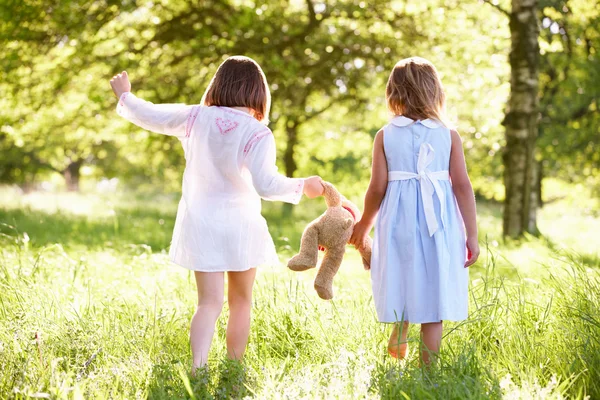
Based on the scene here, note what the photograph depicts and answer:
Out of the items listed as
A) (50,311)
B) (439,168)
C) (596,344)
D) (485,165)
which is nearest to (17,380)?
(50,311)

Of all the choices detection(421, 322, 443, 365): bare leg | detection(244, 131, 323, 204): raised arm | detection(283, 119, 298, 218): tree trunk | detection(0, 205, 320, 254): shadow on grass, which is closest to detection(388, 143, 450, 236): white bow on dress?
detection(421, 322, 443, 365): bare leg

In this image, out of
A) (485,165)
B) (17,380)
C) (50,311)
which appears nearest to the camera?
(17,380)

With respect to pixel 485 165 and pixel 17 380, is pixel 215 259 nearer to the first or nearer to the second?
pixel 17 380

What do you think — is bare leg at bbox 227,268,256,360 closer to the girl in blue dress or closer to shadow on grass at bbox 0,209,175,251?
the girl in blue dress

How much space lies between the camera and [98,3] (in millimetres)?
9461

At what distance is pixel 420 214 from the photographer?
343 centimetres

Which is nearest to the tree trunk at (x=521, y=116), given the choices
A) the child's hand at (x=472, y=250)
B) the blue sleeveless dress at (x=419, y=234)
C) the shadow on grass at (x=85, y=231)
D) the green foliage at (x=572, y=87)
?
the green foliage at (x=572, y=87)

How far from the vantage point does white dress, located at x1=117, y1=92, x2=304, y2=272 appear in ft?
11.2

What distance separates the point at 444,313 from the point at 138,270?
3.25 m

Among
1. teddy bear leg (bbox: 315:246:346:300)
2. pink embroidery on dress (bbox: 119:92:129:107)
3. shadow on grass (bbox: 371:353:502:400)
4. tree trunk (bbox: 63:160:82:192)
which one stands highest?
pink embroidery on dress (bbox: 119:92:129:107)

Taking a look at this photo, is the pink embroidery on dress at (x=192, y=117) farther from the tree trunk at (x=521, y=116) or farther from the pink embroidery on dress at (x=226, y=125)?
the tree trunk at (x=521, y=116)

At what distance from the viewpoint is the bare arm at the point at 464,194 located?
346 cm

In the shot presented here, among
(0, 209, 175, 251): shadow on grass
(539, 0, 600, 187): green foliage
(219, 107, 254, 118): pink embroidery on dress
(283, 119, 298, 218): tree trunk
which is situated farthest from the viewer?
(283, 119, 298, 218): tree trunk

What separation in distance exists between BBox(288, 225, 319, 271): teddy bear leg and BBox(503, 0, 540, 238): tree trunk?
5729mm
